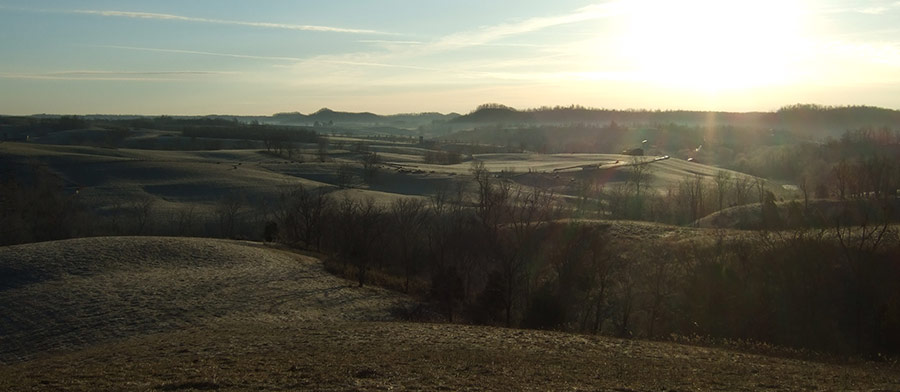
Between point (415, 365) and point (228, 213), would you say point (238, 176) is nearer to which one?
point (228, 213)

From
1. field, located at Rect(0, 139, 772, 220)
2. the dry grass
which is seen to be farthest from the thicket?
field, located at Rect(0, 139, 772, 220)

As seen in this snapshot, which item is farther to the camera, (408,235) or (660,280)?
(408,235)

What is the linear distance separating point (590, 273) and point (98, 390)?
24.5 metres

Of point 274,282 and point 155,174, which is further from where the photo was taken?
point 155,174

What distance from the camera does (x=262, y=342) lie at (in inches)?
875

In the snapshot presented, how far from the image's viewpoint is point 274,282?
35.6 m

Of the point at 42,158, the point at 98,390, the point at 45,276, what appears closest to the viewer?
the point at 98,390

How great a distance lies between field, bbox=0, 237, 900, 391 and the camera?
15.3 meters

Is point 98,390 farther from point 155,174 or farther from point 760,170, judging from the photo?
point 760,170

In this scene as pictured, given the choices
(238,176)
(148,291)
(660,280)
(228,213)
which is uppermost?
(238,176)

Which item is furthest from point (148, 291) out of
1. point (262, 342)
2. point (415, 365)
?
point (415, 365)

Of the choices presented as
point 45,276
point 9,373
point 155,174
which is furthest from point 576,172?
point 9,373

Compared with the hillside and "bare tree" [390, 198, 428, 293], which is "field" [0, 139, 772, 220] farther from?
the hillside

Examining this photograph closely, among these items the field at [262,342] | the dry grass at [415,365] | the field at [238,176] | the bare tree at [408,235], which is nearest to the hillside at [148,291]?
the field at [262,342]
